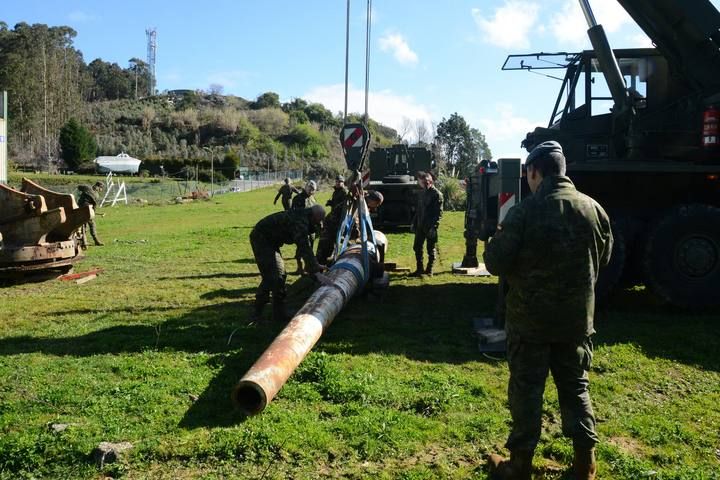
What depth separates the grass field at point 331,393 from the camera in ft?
13.5

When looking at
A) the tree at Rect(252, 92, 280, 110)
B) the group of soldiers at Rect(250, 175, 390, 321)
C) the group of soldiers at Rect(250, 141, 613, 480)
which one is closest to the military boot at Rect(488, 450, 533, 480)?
the group of soldiers at Rect(250, 141, 613, 480)

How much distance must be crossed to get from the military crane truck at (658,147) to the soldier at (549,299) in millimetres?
4268

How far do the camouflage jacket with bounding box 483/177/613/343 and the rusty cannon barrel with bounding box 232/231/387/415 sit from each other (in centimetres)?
191

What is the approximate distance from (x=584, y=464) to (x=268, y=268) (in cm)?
464

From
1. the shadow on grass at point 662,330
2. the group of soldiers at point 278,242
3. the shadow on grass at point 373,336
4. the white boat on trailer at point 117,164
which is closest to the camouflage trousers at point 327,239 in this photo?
the shadow on grass at point 373,336

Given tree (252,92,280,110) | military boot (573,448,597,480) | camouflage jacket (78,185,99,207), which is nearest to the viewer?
military boot (573,448,597,480)

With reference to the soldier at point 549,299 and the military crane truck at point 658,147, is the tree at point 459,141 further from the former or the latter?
the soldier at point 549,299

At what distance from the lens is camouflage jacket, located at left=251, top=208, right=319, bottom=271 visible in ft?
24.2

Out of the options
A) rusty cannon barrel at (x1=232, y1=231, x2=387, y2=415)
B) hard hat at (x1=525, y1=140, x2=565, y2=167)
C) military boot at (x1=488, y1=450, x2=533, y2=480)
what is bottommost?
military boot at (x1=488, y1=450, x2=533, y2=480)

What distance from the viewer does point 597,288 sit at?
7.66m

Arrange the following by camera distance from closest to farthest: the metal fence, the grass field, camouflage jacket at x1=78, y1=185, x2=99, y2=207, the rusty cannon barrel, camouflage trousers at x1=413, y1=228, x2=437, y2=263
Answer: the grass field → the rusty cannon barrel → camouflage trousers at x1=413, y1=228, x2=437, y2=263 → camouflage jacket at x1=78, y1=185, x2=99, y2=207 → the metal fence

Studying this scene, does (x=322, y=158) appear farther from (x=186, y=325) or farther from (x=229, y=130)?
(x=186, y=325)

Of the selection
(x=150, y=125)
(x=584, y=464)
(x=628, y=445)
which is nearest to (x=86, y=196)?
(x=628, y=445)

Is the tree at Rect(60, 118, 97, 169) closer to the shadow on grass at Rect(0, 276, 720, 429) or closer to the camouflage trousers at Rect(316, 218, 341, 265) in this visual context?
the camouflage trousers at Rect(316, 218, 341, 265)
